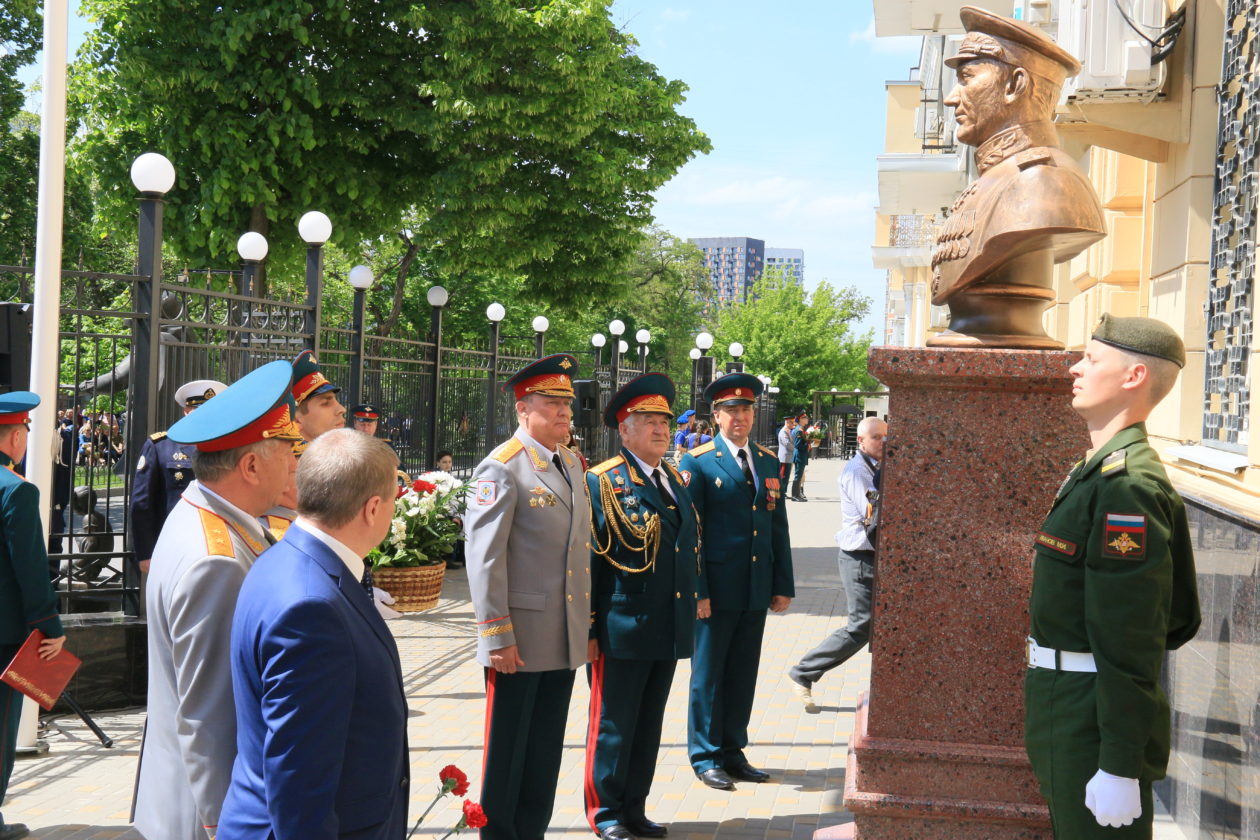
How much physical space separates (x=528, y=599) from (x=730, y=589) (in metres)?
1.68

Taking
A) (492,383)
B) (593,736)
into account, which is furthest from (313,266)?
(593,736)

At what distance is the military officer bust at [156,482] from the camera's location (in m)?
6.76

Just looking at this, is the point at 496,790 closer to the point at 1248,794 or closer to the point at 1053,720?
the point at 1053,720

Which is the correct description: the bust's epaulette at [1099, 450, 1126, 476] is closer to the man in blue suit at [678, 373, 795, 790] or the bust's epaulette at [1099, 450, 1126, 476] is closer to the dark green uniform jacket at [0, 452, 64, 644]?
the man in blue suit at [678, 373, 795, 790]

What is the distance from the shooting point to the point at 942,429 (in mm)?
3775

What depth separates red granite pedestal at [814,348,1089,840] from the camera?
3.71 metres

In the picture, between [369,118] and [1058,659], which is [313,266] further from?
[1058,659]

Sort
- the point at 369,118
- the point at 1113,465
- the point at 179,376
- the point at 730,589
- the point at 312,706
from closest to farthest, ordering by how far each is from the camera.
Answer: the point at 312,706 < the point at 1113,465 < the point at 730,589 < the point at 179,376 < the point at 369,118

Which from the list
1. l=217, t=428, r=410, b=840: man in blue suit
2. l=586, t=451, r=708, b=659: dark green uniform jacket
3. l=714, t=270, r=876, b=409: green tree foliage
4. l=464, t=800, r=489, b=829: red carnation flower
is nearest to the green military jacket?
l=464, t=800, r=489, b=829: red carnation flower

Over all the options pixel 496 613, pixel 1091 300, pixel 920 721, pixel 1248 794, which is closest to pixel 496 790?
pixel 496 613

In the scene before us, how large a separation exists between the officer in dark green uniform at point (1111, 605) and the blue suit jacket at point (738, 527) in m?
2.66

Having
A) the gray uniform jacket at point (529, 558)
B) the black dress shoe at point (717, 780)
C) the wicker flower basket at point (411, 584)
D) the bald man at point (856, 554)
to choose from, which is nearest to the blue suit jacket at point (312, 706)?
the gray uniform jacket at point (529, 558)

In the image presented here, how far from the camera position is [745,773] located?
5867mm

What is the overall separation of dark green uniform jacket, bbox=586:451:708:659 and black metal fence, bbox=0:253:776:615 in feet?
10.5
